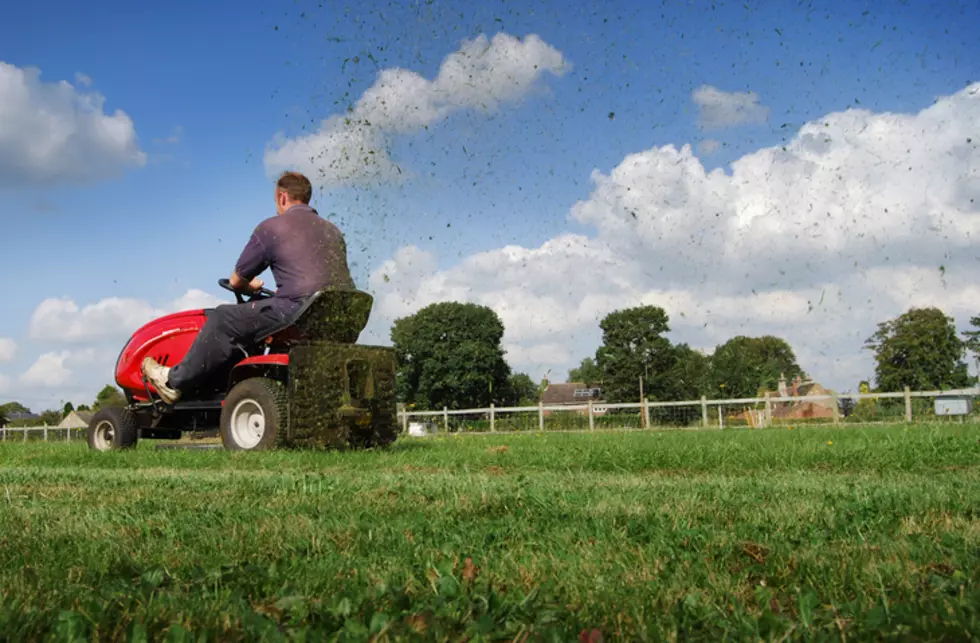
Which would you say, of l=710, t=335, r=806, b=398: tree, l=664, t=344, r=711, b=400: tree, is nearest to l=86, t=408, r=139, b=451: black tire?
l=710, t=335, r=806, b=398: tree

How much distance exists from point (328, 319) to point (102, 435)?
150 inches

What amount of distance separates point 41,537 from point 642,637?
7.07 feet

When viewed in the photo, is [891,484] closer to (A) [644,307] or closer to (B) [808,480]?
(B) [808,480]

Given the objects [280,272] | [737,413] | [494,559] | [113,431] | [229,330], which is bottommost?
[737,413]

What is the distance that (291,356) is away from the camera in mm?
7059

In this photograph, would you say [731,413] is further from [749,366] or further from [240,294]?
[749,366]

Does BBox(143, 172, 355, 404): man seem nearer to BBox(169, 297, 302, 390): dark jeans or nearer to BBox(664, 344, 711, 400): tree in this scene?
BBox(169, 297, 302, 390): dark jeans

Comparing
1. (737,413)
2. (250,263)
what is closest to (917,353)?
(737,413)

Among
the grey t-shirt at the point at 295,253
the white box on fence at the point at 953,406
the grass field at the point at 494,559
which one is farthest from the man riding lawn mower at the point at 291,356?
the white box on fence at the point at 953,406

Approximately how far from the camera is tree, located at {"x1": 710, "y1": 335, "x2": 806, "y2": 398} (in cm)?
6531

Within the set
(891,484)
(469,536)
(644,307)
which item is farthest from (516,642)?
(644,307)

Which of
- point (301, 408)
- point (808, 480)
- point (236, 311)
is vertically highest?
point (236, 311)

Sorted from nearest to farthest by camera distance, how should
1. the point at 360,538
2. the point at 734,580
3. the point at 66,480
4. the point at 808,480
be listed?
the point at 734,580, the point at 360,538, the point at 808,480, the point at 66,480

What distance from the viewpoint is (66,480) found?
5.04 m
